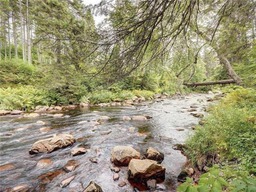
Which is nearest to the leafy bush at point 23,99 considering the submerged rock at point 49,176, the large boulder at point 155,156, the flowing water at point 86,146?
the flowing water at point 86,146

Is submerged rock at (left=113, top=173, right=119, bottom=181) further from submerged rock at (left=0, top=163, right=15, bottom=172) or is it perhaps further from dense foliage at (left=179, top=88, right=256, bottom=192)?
submerged rock at (left=0, top=163, right=15, bottom=172)

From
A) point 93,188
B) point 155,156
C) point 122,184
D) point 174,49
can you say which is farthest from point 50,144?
point 174,49

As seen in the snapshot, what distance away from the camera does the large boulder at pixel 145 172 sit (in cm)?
344

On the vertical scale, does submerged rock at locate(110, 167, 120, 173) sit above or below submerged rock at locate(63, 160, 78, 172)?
above

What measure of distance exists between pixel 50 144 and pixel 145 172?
2.85 m

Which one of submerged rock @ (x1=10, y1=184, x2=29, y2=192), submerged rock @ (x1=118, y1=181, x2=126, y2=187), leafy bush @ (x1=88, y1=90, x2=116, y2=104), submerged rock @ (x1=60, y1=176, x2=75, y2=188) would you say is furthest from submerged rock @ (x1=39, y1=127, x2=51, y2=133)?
leafy bush @ (x1=88, y1=90, x2=116, y2=104)

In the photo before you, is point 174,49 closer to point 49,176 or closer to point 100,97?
point 49,176

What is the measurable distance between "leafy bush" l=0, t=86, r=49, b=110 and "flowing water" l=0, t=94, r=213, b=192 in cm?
291

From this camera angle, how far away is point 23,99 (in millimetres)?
11273

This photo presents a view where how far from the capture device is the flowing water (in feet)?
11.4

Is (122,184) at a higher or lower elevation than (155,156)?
lower

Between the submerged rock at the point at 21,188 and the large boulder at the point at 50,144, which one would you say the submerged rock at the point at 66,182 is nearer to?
the submerged rock at the point at 21,188

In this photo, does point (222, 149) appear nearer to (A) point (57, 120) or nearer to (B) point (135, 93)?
(A) point (57, 120)

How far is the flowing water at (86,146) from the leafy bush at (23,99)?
115 inches
